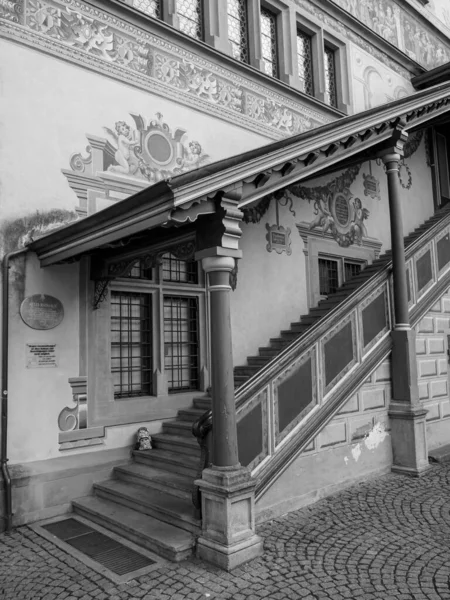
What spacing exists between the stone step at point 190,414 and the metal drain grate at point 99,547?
1972mm

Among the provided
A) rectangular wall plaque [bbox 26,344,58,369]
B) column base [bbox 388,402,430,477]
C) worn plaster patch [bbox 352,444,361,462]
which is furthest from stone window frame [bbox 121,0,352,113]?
worn plaster patch [bbox 352,444,361,462]

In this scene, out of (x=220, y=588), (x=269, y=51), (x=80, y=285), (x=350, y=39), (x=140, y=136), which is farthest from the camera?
(x=350, y=39)

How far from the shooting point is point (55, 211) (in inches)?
253

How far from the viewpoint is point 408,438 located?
747 cm

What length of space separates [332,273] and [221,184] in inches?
250

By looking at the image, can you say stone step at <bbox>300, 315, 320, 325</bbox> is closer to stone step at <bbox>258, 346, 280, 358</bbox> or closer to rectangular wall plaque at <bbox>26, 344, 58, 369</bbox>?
stone step at <bbox>258, 346, 280, 358</bbox>

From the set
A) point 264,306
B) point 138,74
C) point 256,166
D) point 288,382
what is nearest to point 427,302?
point 264,306

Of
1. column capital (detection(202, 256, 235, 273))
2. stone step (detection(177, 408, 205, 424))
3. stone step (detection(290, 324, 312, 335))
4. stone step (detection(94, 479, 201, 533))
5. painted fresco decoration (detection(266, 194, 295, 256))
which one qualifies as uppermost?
painted fresco decoration (detection(266, 194, 295, 256))

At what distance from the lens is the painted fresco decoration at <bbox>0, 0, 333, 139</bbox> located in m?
6.52

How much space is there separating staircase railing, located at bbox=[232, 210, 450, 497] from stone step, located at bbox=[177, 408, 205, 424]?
1.60 m

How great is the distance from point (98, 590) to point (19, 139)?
4.76 meters

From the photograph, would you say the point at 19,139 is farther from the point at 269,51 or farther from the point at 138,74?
the point at 269,51

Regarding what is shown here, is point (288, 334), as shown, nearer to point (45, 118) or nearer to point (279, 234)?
point (279, 234)

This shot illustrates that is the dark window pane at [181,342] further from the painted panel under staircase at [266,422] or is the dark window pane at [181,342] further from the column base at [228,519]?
the column base at [228,519]
